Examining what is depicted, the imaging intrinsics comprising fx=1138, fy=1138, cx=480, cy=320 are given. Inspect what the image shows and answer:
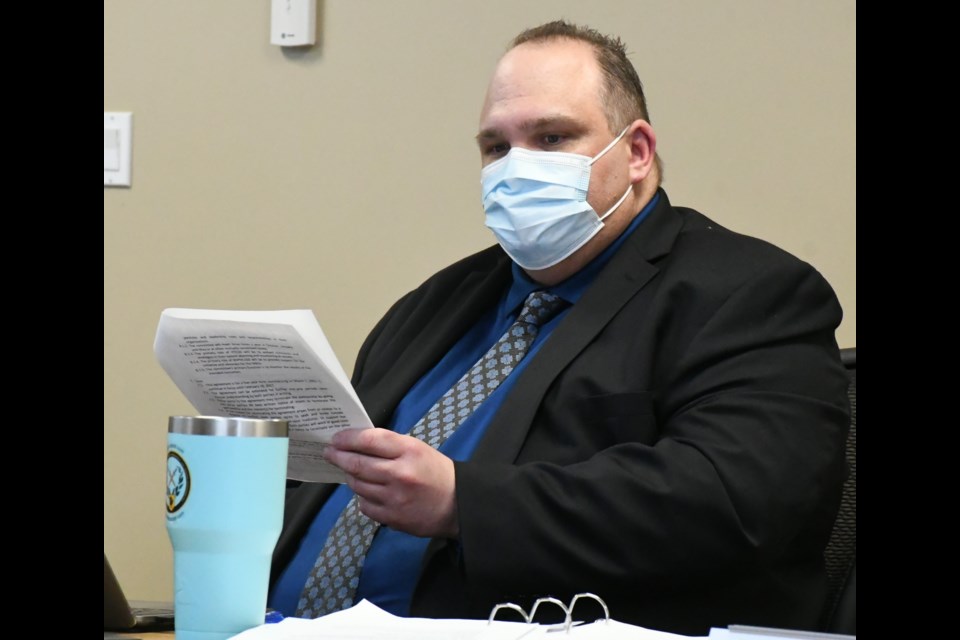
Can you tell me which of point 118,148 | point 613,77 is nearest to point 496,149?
point 613,77

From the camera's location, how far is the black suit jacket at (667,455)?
50.0 inches

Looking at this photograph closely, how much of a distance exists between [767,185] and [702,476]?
0.95 meters

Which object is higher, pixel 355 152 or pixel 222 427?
pixel 355 152

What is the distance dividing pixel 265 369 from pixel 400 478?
0.23m

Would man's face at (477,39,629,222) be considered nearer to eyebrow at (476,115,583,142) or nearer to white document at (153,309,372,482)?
eyebrow at (476,115,583,142)

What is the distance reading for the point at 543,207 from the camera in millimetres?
1701

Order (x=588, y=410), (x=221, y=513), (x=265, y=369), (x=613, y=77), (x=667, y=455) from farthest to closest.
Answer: (x=613, y=77), (x=588, y=410), (x=667, y=455), (x=265, y=369), (x=221, y=513)

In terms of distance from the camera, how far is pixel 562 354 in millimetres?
1514

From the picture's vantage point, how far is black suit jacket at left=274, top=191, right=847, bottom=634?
4.17 feet

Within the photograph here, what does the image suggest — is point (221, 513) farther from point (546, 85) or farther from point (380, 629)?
point (546, 85)

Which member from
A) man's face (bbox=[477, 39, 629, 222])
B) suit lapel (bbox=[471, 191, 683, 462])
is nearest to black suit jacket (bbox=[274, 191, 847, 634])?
suit lapel (bbox=[471, 191, 683, 462])

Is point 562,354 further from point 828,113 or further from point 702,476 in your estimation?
point 828,113
